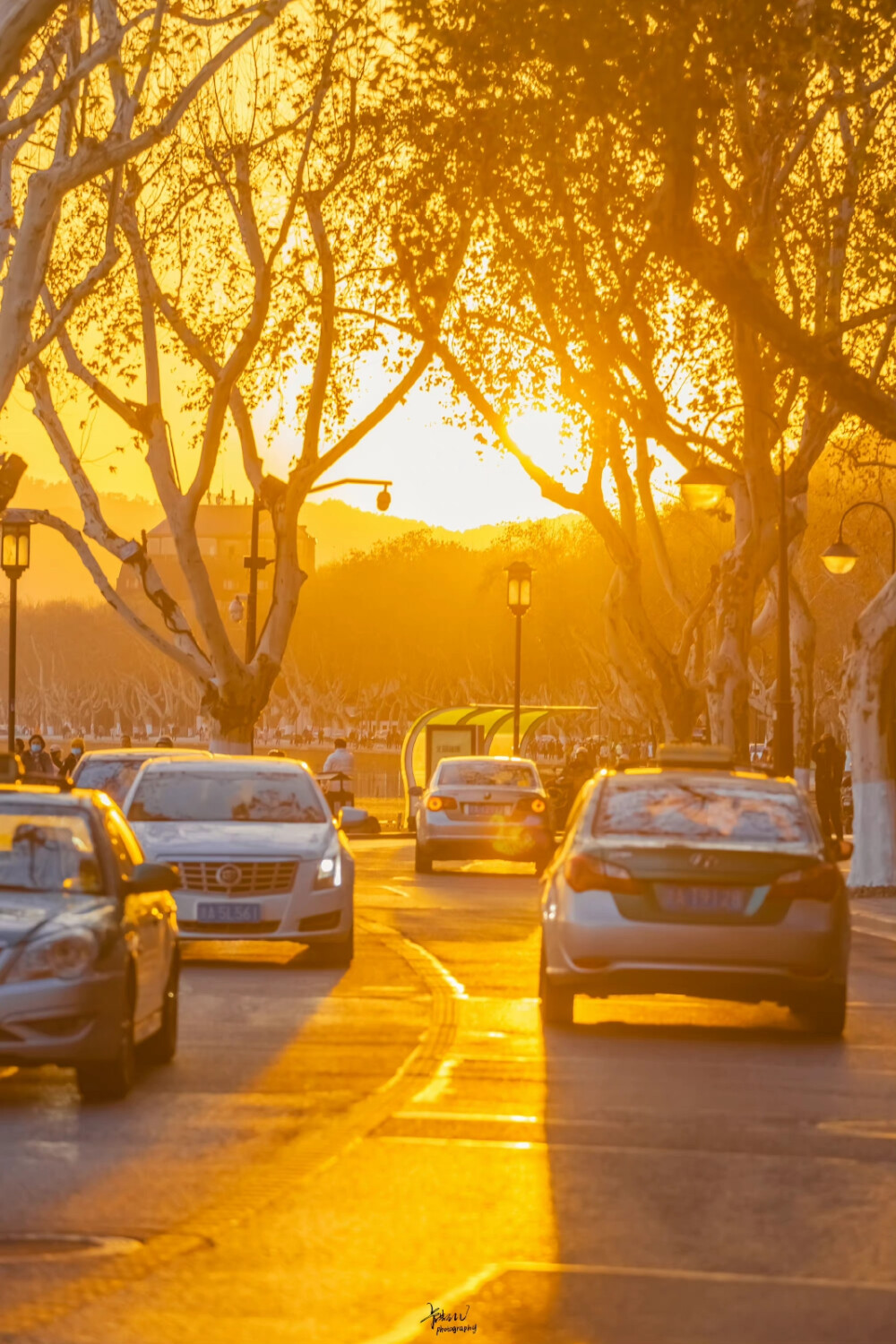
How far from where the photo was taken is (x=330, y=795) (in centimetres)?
4525

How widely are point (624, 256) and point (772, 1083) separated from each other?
82.3ft

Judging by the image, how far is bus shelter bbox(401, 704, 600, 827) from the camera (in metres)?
49.6

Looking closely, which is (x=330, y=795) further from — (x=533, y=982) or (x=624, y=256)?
(x=533, y=982)

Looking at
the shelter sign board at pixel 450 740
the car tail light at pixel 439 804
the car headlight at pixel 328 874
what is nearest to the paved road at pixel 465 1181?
the car headlight at pixel 328 874

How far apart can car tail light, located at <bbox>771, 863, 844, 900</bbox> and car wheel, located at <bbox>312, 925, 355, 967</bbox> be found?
5105 millimetres

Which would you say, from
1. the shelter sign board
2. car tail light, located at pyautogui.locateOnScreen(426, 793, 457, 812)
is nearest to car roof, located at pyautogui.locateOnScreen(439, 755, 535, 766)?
car tail light, located at pyautogui.locateOnScreen(426, 793, 457, 812)

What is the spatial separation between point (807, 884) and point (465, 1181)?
555cm

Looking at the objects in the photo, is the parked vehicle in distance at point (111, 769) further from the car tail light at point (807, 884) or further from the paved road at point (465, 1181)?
the car tail light at point (807, 884)

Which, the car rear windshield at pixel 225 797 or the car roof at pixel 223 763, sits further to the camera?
the car roof at pixel 223 763

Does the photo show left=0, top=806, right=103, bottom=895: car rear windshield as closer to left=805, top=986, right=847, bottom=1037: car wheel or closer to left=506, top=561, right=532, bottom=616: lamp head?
left=805, top=986, right=847, bottom=1037: car wheel

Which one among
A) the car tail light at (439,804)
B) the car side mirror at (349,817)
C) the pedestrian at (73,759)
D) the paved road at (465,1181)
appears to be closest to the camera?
the paved road at (465,1181)

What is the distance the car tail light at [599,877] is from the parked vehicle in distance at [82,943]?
254 cm

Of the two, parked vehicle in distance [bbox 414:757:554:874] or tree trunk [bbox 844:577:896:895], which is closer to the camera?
tree trunk [bbox 844:577:896:895]

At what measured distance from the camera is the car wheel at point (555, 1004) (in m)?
14.4
